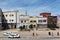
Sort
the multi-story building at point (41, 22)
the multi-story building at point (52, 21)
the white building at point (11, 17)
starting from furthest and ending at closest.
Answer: the multi-story building at point (41, 22) → the white building at point (11, 17) → the multi-story building at point (52, 21)

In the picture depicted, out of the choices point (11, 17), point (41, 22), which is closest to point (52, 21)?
point (41, 22)

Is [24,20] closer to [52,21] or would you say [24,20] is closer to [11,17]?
[11,17]

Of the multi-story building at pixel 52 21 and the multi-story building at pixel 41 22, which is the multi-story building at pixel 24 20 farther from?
the multi-story building at pixel 52 21

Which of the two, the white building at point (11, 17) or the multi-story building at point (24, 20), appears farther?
the multi-story building at point (24, 20)

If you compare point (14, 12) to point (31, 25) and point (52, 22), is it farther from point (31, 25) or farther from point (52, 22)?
point (52, 22)

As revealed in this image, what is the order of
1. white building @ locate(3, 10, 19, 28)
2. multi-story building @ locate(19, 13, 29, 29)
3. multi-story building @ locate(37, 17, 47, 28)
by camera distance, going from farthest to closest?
multi-story building @ locate(37, 17, 47, 28), multi-story building @ locate(19, 13, 29, 29), white building @ locate(3, 10, 19, 28)

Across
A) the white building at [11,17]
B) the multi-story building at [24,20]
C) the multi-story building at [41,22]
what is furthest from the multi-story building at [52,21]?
the white building at [11,17]

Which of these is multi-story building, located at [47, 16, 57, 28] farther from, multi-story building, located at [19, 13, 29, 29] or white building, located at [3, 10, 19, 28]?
white building, located at [3, 10, 19, 28]

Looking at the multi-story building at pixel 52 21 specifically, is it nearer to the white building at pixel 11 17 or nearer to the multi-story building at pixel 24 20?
the multi-story building at pixel 24 20

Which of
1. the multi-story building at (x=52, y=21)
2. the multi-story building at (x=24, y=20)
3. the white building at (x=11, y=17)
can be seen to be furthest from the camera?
the multi-story building at (x=24, y=20)

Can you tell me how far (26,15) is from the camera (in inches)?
1078

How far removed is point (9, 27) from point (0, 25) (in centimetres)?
201

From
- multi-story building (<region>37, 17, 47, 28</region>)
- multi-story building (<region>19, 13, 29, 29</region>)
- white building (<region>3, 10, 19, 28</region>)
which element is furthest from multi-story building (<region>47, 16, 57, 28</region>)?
white building (<region>3, 10, 19, 28</region>)

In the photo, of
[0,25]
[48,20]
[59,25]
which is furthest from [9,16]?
[59,25]
